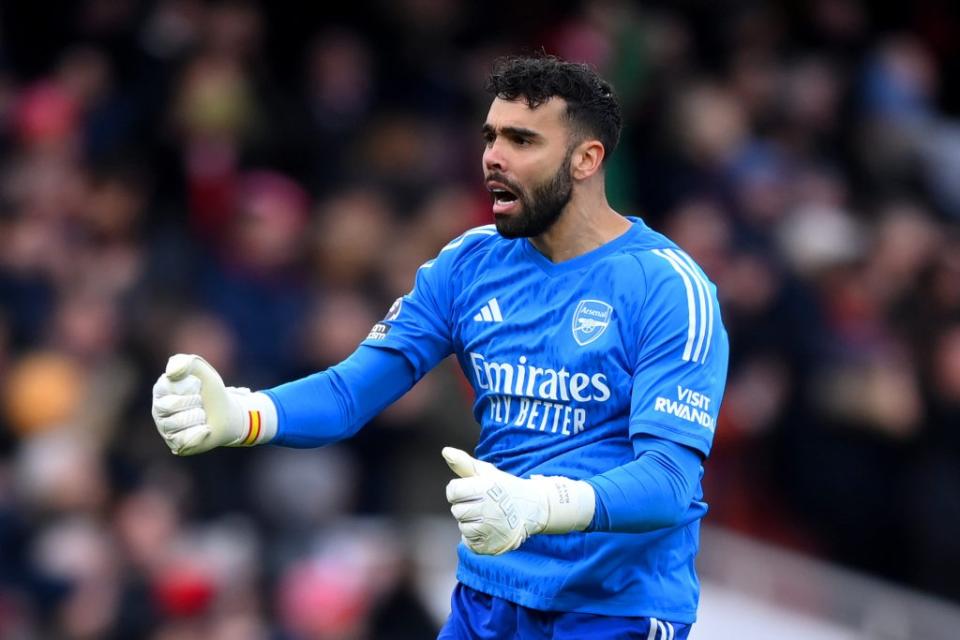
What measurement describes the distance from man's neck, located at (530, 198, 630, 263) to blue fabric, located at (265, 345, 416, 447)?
0.57 m

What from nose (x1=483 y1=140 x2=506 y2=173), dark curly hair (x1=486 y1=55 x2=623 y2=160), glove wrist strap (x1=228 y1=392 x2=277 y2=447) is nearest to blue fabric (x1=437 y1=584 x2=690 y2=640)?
glove wrist strap (x1=228 y1=392 x2=277 y2=447)

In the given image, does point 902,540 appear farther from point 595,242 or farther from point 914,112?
point 595,242

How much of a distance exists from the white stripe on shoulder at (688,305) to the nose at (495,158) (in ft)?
1.67

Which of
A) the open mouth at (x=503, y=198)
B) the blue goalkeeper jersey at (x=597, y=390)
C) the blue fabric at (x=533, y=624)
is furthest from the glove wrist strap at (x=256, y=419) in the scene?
the open mouth at (x=503, y=198)

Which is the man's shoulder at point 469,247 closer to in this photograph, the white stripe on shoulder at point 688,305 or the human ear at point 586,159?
the human ear at point 586,159

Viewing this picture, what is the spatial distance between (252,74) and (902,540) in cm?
481

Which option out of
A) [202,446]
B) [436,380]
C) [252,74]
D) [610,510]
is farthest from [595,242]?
[252,74]

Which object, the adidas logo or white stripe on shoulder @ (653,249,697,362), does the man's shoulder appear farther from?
white stripe on shoulder @ (653,249,697,362)

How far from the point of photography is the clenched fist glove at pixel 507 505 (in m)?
4.36

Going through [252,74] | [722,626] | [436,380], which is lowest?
[722,626]

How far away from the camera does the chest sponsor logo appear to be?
4.92m

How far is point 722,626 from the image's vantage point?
9.18 metres

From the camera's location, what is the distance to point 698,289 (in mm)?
4945

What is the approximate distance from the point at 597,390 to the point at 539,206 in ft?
1.87
